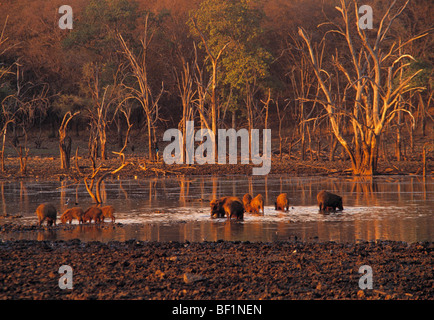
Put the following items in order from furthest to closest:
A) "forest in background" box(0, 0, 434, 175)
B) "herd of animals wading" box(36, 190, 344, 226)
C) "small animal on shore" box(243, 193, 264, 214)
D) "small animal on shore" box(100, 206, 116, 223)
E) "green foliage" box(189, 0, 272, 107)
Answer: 1. "green foliage" box(189, 0, 272, 107)
2. "forest in background" box(0, 0, 434, 175)
3. "small animal on shore" box(243, 193, 264, 214)
4. "small animal on shore" box(100, 206, 116, 223)
5. "herd of animals wading" box(36, 190, 344, 226)

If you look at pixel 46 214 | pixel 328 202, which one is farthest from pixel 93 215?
pixel 328 202

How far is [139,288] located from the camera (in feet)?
27.2

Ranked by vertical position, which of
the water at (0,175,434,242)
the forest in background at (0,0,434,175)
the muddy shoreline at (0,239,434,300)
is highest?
the forest in background at (0,0,434,175)

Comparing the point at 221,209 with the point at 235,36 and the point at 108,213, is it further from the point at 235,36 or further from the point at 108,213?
the point at 235,36

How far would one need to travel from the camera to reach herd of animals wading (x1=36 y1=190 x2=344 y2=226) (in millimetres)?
14117

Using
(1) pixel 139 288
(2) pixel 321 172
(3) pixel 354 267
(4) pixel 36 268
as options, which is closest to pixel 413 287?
(3) pixel 354 267

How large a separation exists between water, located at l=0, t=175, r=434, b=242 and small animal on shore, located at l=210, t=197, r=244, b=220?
26 centimetres

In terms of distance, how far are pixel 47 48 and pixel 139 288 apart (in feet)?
170

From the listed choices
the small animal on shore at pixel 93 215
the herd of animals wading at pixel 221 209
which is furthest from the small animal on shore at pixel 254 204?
the small animal on shore at pixel 93 215

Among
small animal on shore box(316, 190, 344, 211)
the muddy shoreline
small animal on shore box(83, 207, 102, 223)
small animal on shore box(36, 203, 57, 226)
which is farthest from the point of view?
small animal on shore box(316, 190, 344, 211)

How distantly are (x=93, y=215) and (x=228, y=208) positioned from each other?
10.5 feet

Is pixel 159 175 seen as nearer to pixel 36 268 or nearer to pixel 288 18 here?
pixel 36 268

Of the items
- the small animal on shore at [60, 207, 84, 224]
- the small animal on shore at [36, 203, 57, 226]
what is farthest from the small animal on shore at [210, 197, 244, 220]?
the small animal on shore at [36, 203, 57, 226]

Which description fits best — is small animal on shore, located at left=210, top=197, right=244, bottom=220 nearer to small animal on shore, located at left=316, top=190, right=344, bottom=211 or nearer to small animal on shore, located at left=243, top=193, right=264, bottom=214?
small animal on shore, located at left=243, top=193, right=264, bottom=214
